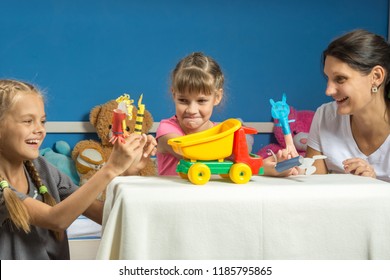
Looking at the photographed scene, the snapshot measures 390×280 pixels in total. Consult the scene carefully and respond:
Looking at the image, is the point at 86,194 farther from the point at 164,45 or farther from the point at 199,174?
the point at 164,45

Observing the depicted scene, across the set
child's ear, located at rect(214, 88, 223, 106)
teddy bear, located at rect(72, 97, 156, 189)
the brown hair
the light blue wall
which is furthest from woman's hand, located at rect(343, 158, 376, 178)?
the light blue wall

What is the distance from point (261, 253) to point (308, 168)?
286 mm

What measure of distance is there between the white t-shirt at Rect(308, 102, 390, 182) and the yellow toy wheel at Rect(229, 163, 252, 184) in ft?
2.05

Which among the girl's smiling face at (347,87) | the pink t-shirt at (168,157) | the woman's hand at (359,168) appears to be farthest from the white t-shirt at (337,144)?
the pink t-shirt at (168,157)

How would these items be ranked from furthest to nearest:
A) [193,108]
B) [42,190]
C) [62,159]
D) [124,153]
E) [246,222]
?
1. [62,159]
2. [193,108]
3. [42,190]
4. [124,153]
5. [246,222]

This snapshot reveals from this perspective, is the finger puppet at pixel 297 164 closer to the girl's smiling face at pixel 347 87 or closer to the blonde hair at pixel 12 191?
the girl's smiling face at pixel 347 87

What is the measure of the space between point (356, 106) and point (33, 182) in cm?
100

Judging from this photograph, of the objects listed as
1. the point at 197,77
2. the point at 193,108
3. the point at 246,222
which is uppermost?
the point at 197,77

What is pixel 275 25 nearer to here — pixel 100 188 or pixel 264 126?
pixel 264 126

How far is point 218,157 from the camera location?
50.1 inches

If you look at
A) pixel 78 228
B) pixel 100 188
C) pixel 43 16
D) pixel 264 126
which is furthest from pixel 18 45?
pixel 100 188

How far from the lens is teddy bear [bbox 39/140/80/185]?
109 inches

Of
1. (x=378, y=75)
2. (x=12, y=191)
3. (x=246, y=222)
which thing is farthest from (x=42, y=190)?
(x=378, y=75)

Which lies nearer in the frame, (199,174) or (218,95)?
(199,174)
